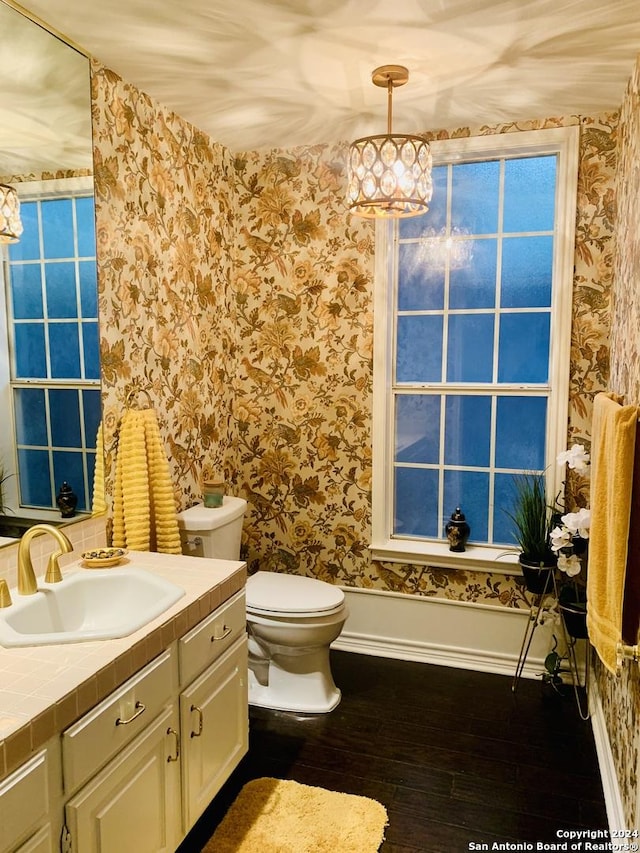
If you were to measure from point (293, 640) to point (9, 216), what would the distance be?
1862 mm

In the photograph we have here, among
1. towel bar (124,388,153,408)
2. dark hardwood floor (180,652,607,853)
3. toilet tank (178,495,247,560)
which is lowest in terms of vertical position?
dark hardwood floor (180,652,607,853)

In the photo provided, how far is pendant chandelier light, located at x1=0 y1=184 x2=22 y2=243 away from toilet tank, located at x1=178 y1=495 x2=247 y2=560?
1.28 m

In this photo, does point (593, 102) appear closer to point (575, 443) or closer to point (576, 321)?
point (576, 321)

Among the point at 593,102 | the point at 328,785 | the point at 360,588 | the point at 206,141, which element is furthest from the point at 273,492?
the point at 593,102

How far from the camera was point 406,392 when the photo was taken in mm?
3279

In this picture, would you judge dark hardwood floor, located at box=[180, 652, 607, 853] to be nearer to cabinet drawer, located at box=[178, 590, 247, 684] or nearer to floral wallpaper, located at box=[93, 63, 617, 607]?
floral wallpaper, located at box=[93, 63, 617, 607]

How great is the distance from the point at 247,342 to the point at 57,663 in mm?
2205

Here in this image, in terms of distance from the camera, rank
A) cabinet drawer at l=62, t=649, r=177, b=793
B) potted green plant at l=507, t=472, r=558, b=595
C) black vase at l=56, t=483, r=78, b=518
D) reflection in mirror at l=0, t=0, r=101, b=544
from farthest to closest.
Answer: potted green plant at l=507, t=472, r=558, b=595 < black vase at l=56, t=483, r=78, b=518 < reflection in mirror at l=0, t=0, r=101, b=544 < cabinet drawer at l=62, t=649, r=177, b=793

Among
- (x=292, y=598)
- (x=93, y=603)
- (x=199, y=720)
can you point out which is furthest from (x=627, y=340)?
(x=93, y=603)

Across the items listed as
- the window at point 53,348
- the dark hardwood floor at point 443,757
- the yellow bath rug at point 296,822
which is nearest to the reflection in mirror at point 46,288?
the window at point 53,348

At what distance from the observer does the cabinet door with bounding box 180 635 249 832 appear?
1.88 m

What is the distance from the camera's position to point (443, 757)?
97.7 inches

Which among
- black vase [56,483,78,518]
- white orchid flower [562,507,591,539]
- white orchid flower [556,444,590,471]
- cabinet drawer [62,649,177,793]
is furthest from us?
white orchid flower [556,444,590,471]

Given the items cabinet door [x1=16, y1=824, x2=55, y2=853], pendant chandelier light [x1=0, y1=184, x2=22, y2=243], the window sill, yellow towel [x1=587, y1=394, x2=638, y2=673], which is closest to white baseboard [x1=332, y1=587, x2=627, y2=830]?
the window sill
